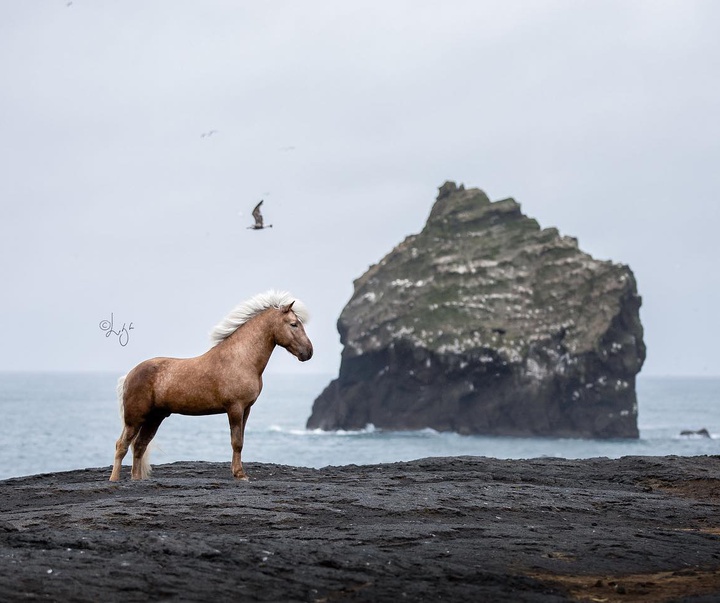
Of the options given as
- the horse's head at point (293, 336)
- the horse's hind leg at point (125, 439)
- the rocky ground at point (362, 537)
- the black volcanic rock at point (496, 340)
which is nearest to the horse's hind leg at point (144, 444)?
the horse's hind leg at point (125, 439)

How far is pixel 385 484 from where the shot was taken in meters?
16.7

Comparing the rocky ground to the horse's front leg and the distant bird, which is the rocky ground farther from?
the distant bird

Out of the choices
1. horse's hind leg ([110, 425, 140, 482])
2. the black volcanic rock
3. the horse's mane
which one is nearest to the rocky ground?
horse's hind leg ([110, 425, 140, 482])

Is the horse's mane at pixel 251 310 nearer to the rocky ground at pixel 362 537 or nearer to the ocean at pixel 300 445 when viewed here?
the rocky ground at pixel 362 537

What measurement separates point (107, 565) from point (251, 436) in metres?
112

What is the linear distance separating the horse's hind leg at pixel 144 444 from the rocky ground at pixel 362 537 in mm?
696

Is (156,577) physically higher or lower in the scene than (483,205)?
lower

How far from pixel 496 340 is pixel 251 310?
281 ft

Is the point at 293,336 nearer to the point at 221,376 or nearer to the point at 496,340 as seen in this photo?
the point at 221,376

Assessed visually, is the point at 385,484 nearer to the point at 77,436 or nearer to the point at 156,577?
the point at 156,577

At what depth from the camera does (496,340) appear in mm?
101562

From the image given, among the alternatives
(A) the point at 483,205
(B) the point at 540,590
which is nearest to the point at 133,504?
(B) the point at 540,590

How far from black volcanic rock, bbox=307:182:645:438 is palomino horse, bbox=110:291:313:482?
277 feet

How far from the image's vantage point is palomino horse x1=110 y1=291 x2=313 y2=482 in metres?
16.2
